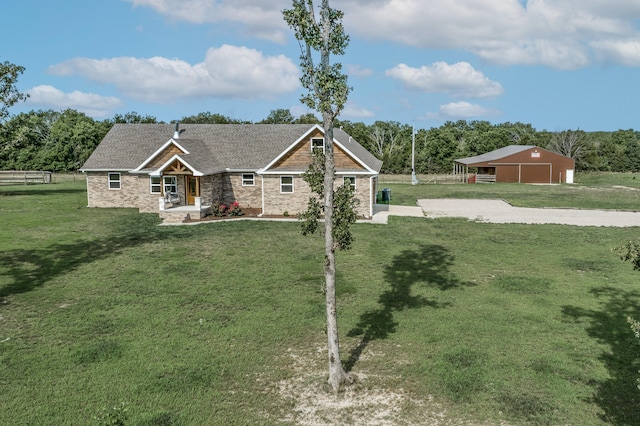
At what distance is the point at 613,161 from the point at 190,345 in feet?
348

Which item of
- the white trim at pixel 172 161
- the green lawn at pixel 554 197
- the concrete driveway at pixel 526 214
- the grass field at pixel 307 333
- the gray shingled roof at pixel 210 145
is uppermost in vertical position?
the gray shingled roof at pixel 210 145

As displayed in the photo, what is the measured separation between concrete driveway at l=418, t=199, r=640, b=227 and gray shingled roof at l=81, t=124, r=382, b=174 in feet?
20.4

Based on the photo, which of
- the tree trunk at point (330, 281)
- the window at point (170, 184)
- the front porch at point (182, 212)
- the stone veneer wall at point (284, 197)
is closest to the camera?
the tree trunk at point (330, 281)

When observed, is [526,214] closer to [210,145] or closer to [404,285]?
[404,285]

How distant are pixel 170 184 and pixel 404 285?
23.5 meters

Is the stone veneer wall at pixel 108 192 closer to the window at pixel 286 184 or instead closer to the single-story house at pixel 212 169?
the single-story house at pixel 212 169

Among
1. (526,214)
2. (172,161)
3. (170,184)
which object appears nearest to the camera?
(172,161)

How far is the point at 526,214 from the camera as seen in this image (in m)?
33.8

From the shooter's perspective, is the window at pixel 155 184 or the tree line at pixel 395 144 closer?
the window at pixel 155 184

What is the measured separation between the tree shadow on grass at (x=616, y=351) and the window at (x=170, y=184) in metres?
27.6

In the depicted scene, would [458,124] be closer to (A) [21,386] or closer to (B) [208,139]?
(B) [208,139]

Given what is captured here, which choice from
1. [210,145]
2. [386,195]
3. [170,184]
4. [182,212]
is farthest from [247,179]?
[386,195]

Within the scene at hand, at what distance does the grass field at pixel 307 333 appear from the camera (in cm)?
905

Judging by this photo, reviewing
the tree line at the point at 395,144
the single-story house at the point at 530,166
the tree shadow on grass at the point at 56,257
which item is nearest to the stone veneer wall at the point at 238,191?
the tree shadow on grass at the point at 56,257
